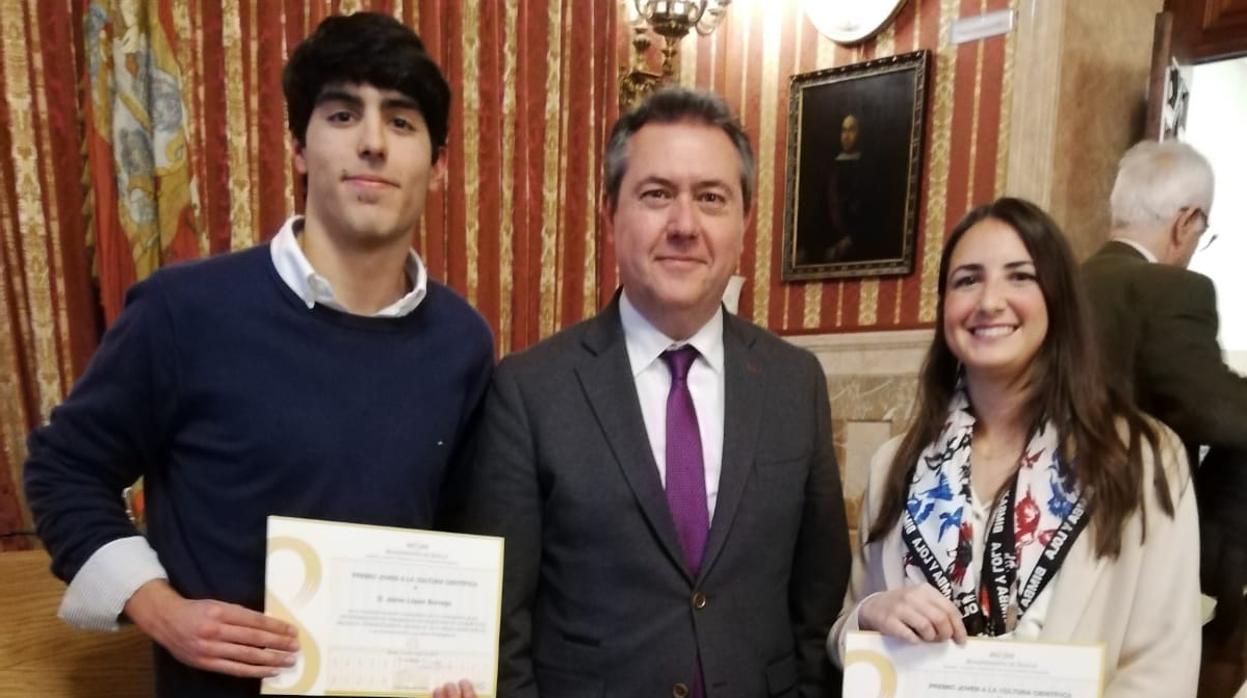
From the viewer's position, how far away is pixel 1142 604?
129 cm

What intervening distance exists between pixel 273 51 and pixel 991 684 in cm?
292

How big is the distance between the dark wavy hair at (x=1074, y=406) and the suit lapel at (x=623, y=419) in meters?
0.43

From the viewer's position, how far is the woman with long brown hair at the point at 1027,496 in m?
1.29

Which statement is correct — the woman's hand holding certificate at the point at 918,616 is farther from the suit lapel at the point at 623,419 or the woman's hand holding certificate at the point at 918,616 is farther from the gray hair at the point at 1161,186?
the gray hair at the point at 1161,186

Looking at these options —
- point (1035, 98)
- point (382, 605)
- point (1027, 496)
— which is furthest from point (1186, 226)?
point (382, 605)

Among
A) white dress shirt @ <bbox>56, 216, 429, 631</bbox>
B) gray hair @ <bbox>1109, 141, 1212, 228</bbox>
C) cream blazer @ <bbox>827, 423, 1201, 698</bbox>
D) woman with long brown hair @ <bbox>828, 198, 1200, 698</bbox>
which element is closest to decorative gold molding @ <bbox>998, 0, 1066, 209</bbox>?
gray hair @ <bbox>1109, 141, 1212, 228</bbox>

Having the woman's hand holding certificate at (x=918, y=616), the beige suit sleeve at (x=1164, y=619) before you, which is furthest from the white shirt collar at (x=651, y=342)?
the beige suit sleeve at (x=1164, y=619)

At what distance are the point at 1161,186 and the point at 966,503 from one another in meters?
1.55

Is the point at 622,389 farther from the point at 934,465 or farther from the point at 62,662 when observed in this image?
the point at 62,662

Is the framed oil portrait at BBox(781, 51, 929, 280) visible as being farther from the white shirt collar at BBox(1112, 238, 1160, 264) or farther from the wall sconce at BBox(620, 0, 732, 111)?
the white shirt collar at BBox(1112, 238, 1160, 264)

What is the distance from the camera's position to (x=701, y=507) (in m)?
1.39

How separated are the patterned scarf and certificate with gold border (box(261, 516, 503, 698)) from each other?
703 mm

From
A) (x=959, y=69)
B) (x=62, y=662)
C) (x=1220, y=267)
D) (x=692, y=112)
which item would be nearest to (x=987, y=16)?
(x=959, y=69)

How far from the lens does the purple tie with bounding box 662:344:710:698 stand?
1.37 meters
